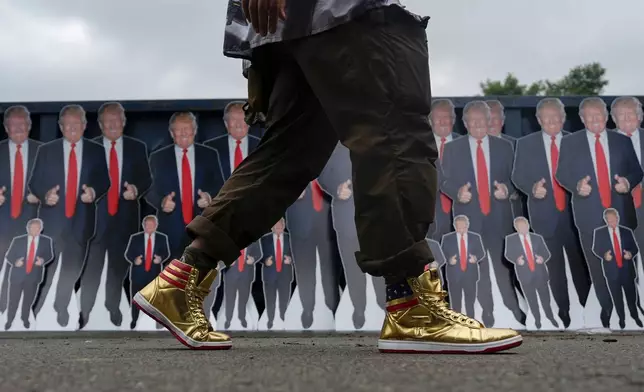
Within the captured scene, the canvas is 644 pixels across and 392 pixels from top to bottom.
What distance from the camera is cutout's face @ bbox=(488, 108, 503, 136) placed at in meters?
3.13

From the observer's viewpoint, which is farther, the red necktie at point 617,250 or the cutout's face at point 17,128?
the cutout's face at point 17,128

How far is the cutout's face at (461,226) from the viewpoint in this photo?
9.92ft

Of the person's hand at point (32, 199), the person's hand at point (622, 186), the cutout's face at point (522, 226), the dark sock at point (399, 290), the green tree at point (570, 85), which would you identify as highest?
the green tree at point (570, 85)

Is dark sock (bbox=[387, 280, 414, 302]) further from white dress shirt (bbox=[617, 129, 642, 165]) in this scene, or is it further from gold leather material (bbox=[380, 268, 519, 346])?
white dress shirt (bbox=[617, 129, 642, 165])

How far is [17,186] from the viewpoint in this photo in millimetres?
3094

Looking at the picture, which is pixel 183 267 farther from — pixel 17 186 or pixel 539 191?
pixel 539 191

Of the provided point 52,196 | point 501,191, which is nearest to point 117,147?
point 52,196

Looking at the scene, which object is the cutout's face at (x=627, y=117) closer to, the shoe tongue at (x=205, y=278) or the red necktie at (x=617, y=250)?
the red necktie at (x=617, y=250)

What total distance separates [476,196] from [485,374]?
87.8 inches

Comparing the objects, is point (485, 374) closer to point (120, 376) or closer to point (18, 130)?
point (120, 376)

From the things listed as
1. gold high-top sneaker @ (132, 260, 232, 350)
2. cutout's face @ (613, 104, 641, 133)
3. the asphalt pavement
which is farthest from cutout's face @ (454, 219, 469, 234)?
the asphalt pavement

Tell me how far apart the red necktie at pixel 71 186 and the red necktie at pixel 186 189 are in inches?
20.9

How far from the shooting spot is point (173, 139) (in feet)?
10.3

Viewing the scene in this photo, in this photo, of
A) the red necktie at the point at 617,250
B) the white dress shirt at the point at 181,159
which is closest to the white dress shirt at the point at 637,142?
the red necktie at the point at 617,250
